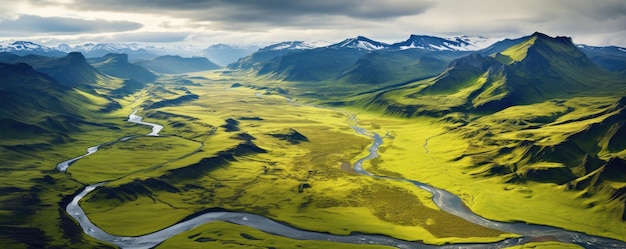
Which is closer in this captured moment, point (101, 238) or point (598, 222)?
point (101, 238)

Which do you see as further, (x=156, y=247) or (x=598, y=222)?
(x=598, y=222)

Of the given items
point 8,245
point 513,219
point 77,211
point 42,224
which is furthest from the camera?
point 77,211

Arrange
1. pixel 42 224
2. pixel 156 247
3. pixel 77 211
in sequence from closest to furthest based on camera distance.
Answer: pixel 156 247 < pixel 42 224 < pixel 77 211

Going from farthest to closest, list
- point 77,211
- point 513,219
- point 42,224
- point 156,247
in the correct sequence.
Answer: point 77,211, point 513,219, point 42,224, point 156,247

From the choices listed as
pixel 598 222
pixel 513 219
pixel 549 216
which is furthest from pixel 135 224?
pixel 598 222

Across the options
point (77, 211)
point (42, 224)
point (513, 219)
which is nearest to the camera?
point (42, 224)

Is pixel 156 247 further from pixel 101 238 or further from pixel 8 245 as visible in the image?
pixel 8 245

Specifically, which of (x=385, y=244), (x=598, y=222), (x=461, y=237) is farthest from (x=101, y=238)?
(x=598, y=222)

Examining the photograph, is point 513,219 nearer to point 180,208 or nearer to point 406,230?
point 406,230
